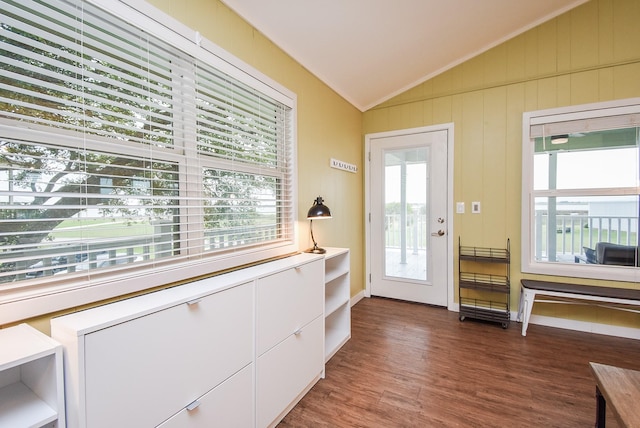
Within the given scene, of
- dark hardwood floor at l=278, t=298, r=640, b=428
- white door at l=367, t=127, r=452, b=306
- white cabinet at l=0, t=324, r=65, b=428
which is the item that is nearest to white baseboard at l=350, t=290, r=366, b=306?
white door at l=367, t=127, r=452, b=306

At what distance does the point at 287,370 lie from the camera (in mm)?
1808

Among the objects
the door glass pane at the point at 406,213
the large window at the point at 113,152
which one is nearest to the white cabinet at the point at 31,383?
the large window at the point at 113,152

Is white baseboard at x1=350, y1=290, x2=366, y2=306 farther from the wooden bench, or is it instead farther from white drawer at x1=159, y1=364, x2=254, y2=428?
white drawer at x1=159, y1=364, x2=254, y2=428

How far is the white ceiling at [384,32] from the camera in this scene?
7.17ft

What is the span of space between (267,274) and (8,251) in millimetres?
1043

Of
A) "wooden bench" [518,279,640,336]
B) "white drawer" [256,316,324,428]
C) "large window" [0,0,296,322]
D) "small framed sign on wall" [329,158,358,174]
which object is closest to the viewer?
"large window" [0,0,296,322]

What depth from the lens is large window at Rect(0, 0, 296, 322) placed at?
1.07 m

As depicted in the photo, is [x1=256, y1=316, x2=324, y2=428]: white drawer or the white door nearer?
[x1=256, y1=316, x2=324, y2=428]: white drawer

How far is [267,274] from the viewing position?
166 centimetres

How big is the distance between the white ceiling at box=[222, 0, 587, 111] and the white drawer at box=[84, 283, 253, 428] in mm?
1894

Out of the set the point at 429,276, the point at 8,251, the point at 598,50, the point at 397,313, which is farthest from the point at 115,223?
the point at 598,50

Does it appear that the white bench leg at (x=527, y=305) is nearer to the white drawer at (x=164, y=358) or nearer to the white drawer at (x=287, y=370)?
the white drawer at (x=287, y=370)

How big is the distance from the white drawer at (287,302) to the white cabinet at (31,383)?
84 centimetres

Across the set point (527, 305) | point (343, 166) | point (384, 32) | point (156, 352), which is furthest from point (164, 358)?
point (527, 305)
